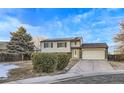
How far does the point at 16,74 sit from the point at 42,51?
873 mm

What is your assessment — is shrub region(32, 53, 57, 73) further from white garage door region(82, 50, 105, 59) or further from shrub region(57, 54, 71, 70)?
white garage door region(82, 50, 105, 59)

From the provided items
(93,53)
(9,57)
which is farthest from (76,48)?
(9,57)

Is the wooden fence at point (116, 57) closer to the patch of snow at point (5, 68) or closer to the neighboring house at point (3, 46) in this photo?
the patch of snow at point (5, 68)

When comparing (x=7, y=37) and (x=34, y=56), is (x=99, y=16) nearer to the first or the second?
(x=34, y=56)

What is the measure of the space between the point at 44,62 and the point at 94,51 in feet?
4.32

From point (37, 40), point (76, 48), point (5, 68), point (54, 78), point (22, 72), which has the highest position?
point (37, 40)

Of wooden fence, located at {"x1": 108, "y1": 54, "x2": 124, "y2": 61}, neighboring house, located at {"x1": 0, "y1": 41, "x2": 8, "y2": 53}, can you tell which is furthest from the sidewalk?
neighboring house, located at {"x1": 0, "y1": 41, "x2": 8, "y2": 53}

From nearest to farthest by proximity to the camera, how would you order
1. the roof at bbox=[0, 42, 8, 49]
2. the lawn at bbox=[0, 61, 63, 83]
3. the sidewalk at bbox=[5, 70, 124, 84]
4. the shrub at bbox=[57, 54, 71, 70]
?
the sidewalk at bbox=[5, 70, 124, 84], the lawn at bbox=[0, 61, 63, 83], the roof at bbox=[0, 42, 8, 49], the shrub at bbox=[57, 54, 71, 70]

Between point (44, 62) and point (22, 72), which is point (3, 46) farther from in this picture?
point (44, 62)

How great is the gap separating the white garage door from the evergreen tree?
1.36 m

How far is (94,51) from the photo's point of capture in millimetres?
6262

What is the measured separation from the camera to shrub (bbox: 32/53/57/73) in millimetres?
6242

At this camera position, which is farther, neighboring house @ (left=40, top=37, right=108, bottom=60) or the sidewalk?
neighboring house @ (left=40, top=37, right=108, bottom=60)

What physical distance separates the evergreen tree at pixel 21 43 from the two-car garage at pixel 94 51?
54.0 inches
